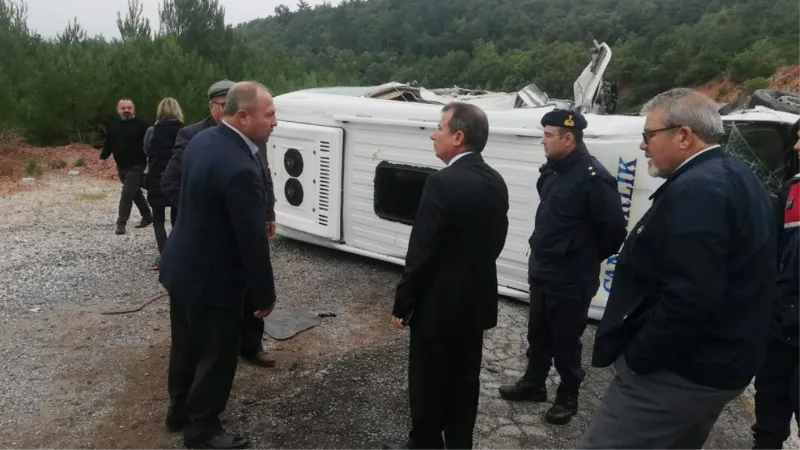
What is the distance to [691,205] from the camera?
6.09 ft

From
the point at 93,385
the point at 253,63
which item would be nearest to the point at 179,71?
the point at 253,63

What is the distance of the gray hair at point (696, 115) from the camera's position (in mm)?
1992

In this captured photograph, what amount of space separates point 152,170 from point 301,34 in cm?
5754

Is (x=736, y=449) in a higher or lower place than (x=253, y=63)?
lower

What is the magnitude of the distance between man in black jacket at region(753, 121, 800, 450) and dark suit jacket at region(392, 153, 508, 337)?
1328mm

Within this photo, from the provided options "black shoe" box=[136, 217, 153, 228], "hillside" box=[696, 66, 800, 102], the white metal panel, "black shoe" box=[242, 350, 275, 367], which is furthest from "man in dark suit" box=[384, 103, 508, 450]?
"hillside" box=[696, 66, 800, 102]

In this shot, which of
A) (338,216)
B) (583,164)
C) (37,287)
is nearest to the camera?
(583,164)

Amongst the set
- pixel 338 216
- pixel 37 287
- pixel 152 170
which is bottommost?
pixel 37 287

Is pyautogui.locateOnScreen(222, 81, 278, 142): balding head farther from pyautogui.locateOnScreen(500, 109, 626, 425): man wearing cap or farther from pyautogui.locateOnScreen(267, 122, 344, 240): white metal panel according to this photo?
pyautogui.locateOnScreen(267, 122, 344, 240): white metal panel

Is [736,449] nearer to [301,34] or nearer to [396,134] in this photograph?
[396,134]

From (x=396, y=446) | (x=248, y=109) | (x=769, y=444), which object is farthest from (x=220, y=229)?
(x=769, y=444)

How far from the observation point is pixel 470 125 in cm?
275

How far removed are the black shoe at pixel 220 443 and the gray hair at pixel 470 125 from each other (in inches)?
75.9

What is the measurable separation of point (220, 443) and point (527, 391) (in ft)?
6.08
